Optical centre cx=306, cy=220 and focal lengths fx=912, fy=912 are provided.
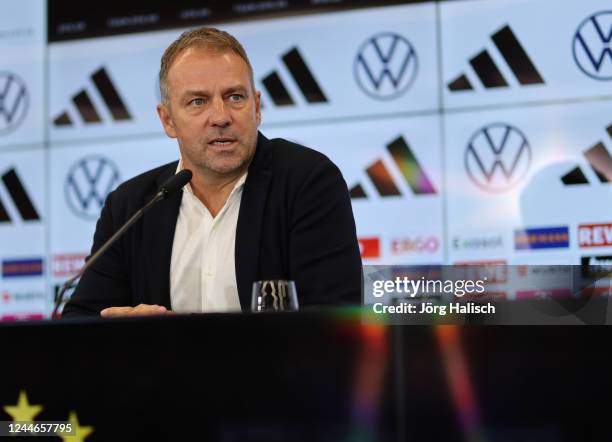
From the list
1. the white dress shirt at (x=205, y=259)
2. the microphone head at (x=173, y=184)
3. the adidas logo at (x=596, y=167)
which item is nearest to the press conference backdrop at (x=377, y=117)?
the adidas logo at (x=596, y=167)

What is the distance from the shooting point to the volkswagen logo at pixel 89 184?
4.33 m

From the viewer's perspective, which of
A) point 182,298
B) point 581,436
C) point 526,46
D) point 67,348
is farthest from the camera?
point 526,46

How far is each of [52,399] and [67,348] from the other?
82 mm

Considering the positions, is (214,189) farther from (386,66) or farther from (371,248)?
(386,66)

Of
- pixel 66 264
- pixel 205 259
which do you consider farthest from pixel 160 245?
pixel 66 264

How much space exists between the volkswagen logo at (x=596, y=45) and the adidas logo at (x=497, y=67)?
0.63 ft

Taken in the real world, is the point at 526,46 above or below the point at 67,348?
above

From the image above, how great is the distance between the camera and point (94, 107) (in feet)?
14.4

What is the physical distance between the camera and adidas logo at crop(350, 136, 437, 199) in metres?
Answer: 3.92

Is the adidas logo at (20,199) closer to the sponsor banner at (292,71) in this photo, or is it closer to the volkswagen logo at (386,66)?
Result: the sponsor banner at (292,71)

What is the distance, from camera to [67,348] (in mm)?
1377

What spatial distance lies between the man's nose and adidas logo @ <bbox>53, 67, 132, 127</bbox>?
2.01m

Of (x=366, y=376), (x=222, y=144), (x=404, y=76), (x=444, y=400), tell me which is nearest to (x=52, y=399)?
(x=366, y=376)

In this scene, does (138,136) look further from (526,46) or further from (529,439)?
(529,439)
